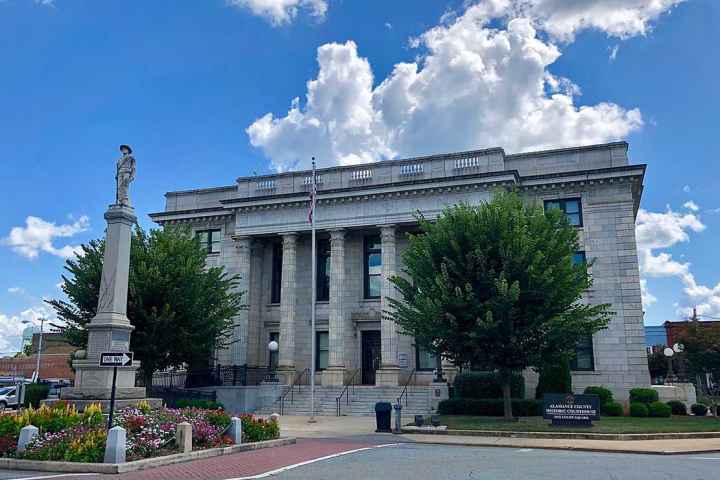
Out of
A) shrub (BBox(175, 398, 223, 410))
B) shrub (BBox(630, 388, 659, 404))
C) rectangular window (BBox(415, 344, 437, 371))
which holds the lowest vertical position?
shrub (BBox(175, 398, 223, 410))

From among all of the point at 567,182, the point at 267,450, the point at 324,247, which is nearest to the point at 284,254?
the point at 324,247

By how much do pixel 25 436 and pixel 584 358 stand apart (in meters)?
27.5

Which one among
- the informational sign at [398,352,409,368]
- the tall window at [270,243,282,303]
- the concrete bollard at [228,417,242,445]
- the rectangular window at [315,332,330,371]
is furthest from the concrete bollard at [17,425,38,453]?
the tall window at [270,243,282,303]

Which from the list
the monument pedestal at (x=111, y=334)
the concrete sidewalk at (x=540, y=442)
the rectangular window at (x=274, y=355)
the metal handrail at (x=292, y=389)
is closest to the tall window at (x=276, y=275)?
the rectangular window at (x=274, y=355)

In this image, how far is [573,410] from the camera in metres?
21.5

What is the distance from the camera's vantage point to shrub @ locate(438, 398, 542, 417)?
89.8ft

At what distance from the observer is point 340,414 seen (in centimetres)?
3088

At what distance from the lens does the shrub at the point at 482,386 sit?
29375 mm

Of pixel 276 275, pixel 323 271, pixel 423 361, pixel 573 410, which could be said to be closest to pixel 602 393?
pixel 573 410

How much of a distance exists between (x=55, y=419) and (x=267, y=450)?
536 cm

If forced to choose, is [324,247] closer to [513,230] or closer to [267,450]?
[513,230]

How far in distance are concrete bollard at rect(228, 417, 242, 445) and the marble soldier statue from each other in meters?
7.15

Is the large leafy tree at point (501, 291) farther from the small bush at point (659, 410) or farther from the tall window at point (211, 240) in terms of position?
the tall window at point (211, 240)

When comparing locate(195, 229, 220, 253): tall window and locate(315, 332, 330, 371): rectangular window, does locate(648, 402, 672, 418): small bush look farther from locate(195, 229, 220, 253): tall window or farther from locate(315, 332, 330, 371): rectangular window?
locate(195, 229, 220, 253): tall window
